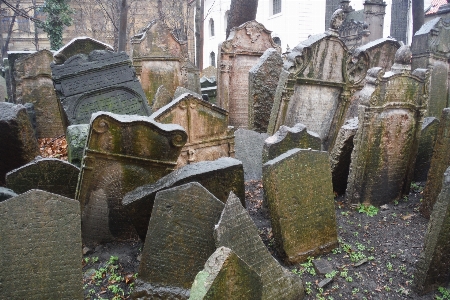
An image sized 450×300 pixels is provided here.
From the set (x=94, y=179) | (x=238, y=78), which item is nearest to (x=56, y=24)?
(x=238, y=78)

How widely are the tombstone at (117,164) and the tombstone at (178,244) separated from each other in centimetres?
92

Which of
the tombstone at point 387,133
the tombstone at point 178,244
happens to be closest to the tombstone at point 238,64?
the tombstone at point 387,133

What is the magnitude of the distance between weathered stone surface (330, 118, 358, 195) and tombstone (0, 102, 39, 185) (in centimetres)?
398

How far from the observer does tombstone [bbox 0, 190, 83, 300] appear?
288 cm

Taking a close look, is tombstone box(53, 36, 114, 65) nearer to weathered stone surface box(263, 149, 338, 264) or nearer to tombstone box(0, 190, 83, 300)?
tombstone box(0, 190, 83, 300)

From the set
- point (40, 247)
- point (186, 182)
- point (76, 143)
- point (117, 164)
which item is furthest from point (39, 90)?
point (40, 247)

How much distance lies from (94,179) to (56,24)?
45.5ft

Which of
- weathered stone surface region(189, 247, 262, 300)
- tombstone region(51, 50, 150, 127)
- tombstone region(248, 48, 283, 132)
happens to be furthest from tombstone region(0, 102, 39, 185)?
tombstone region(248, 48, 283, 132)

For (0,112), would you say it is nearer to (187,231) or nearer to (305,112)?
(187,231)

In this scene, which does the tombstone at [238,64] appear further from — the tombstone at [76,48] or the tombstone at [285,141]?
the tombstone at [285,141]

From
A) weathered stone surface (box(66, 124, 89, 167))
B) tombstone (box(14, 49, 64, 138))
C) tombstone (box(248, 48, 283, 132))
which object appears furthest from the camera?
tombstone (box(14, 49, 64, 138))

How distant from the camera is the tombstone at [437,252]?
3236 millimetres

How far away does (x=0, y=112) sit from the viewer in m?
4.84

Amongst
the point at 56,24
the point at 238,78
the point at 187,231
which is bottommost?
the point at 187,231
